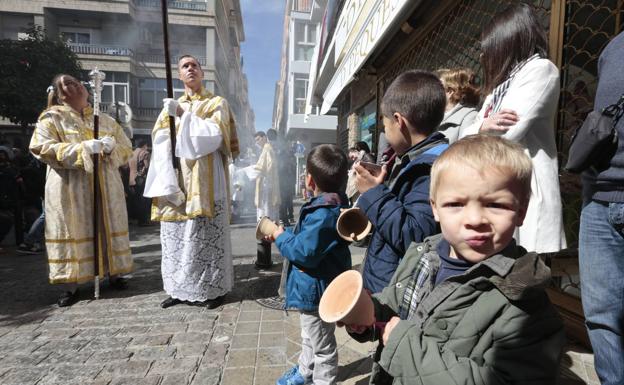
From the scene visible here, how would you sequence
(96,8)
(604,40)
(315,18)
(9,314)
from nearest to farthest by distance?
(604,40) < (9,314) < (315,18) < (96,8)

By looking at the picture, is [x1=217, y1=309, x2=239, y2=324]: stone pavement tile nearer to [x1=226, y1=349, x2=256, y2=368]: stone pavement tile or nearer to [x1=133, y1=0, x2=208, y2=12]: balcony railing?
[x1=226, y1=349, x2=256, y2=368]: stone pavement tile

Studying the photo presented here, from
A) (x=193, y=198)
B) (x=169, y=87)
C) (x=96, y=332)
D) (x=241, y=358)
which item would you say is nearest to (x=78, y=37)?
(x=169, y=87)

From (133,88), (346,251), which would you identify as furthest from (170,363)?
(133,88)

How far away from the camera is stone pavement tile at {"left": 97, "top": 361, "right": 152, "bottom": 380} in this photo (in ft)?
7.18

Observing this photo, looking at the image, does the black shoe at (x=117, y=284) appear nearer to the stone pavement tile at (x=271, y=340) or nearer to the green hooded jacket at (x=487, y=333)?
the stone pavement tile at (x=271, y=340)

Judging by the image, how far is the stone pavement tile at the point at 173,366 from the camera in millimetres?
2227

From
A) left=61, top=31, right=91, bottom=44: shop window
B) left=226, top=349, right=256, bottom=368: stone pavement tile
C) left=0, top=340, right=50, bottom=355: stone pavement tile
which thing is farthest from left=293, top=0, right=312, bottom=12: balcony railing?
left=226, top=349, right=256, bottom=368: stone pavement tile

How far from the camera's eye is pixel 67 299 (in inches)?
134

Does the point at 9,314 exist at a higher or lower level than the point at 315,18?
lower

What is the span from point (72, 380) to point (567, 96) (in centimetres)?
365

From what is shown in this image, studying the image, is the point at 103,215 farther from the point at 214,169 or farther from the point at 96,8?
the point at 96,8

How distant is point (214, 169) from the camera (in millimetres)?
3387

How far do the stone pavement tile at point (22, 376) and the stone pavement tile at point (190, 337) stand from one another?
30.0 inches

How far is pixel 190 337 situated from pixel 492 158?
2489 mm
